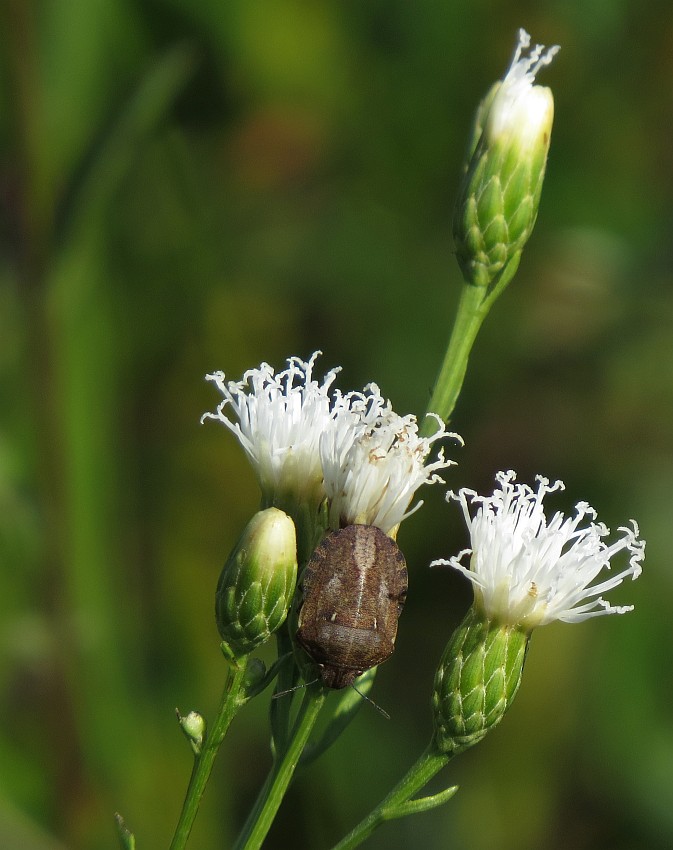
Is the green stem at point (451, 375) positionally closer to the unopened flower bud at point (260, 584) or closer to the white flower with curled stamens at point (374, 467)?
the white flower with curled stamens at point (374, 467)

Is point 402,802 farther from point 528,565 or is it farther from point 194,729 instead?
point 528,565

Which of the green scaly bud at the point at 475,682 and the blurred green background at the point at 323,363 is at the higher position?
the blurred green background at the point at 323,363

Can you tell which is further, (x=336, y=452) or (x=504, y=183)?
(x=504, y=183)

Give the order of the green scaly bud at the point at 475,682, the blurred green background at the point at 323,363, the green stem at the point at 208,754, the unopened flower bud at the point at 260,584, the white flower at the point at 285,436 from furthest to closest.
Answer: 1. the blurred green background at the point at 323,363
2. the white flower at the point at 285,436
3. the green scaly bud at the point at 475,682
4. the unopened flower bud at the point at 260,584
5. the green stem at the point at 208,754

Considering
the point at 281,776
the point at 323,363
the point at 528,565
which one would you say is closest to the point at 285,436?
the point at 528,565

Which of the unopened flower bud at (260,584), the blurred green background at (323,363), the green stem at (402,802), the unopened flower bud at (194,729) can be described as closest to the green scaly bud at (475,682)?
the green stem at (402,802)

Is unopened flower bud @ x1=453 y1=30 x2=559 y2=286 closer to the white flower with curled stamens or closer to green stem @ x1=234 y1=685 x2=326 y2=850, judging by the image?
the white flower with curled stamens
